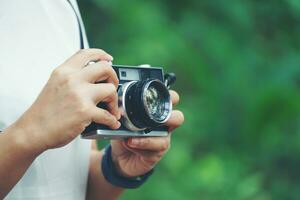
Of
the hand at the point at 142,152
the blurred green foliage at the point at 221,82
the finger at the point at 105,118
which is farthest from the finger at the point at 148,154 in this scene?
the blurred green foliage at the point at 221,82

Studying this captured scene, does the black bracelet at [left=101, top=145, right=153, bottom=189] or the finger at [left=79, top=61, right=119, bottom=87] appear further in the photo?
the black bracelet at [left=101, top=145, right=153, bottom=189]

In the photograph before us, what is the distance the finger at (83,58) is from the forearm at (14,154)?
3.8 inches

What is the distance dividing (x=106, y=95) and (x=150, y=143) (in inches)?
7.1

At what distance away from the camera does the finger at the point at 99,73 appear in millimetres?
917

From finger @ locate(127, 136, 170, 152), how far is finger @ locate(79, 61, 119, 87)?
127 mm

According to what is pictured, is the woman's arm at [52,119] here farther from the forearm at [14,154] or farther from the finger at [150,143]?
the finger at [150,143]

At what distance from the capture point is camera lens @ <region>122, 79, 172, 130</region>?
41.1 inches

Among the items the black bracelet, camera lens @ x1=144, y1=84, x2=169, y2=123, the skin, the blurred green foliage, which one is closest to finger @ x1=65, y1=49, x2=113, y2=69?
the skin

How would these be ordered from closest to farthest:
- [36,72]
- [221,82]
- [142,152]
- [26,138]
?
[26,138], [36,72], [142,152], [221,82]

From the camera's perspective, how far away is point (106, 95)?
3.06 feet

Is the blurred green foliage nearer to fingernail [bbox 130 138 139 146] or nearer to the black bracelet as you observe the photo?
the black bracelet

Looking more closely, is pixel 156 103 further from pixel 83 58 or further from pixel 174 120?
pixel 83 58

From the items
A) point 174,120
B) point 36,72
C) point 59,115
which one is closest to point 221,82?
point 174,120

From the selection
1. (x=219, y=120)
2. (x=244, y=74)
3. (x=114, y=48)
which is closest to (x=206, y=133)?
(x=219, y=120)
